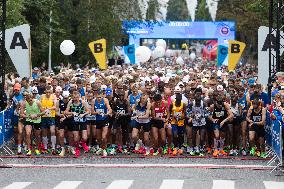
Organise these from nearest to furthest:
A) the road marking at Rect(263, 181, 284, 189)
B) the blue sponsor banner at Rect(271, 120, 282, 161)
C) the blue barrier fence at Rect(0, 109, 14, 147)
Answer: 1. the road marking at Rect(263, 181, 284, 189)
2. the blue sponsor banner at Rect(271, 120, 282, 161)
3. the blue barrier fence at Rect(0, 109, 14, 147)

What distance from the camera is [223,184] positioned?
54.6 feet

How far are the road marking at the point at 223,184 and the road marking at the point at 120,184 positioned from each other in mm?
1744

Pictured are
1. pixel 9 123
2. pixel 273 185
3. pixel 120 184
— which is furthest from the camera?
pixel 9 123

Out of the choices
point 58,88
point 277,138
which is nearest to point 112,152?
point 58,88

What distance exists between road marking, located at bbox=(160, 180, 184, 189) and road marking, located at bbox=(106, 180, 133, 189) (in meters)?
0.71

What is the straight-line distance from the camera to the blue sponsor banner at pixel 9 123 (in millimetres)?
21958

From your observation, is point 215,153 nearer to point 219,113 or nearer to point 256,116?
point 219,113

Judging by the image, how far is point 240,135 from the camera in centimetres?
2230

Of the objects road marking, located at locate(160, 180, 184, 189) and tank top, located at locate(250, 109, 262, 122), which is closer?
road marking, located at locate(160, 180, 184, 189)

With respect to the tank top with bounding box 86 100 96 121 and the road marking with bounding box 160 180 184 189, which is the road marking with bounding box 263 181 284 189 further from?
the tank top with bounding box 86 100 96 121

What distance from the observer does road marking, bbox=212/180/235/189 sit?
16203 millimetres

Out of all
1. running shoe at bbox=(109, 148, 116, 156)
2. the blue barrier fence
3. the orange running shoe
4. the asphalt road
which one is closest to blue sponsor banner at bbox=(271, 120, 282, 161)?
the asphalt road

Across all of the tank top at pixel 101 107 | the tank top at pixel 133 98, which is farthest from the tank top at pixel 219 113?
the tank top at pixel 101 107

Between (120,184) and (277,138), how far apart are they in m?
4.29
